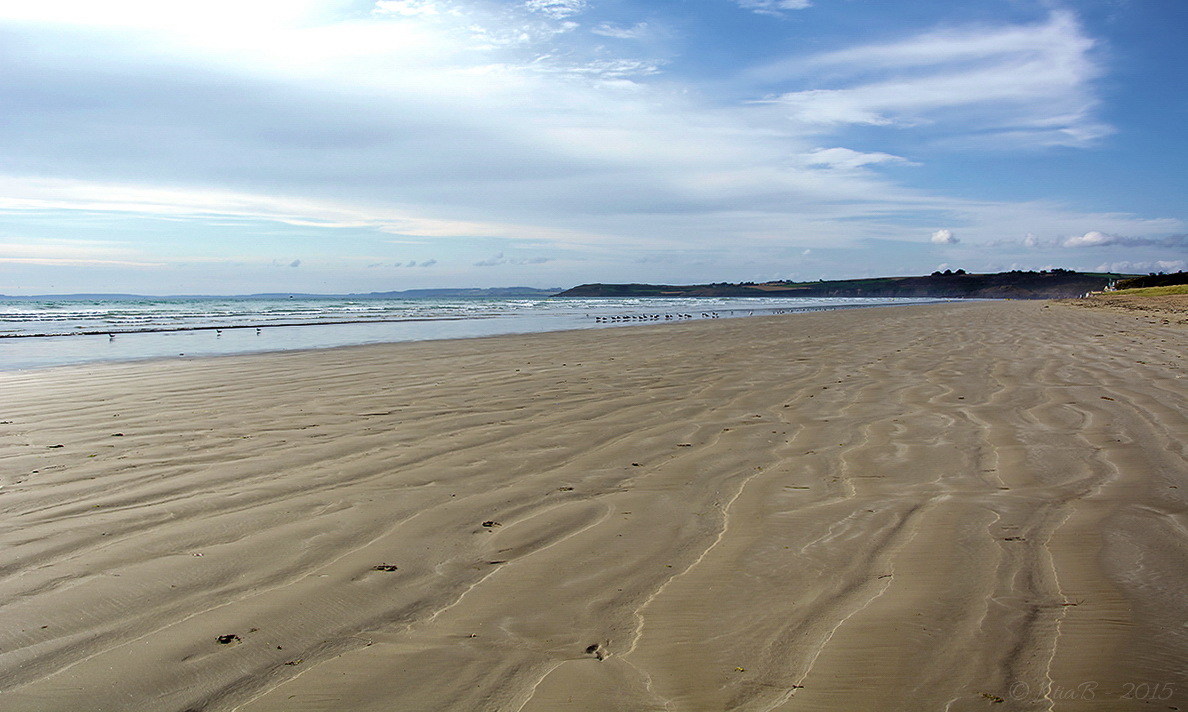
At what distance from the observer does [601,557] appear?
2.98 m

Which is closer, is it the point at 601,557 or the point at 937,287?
the point at 601,557

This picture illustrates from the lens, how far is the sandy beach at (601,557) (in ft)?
6.72

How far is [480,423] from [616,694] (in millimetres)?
4109

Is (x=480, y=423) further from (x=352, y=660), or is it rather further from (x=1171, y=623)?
(x=1171, y=623)

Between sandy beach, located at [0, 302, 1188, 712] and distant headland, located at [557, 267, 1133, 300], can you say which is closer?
sandy beach, located at [0, 302, 1188, 712]

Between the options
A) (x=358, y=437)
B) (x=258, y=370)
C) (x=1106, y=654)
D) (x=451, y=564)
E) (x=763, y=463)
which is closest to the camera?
(x=1106, y=654)

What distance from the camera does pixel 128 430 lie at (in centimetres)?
575

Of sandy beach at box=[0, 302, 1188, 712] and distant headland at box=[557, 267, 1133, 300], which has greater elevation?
distant headland at box=[557, 267, 1133, 300]

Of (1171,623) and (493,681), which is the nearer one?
(493,681)

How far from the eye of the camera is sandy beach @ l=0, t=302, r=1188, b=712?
2047 millimetres

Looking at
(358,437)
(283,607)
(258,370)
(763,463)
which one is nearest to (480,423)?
(358,437)

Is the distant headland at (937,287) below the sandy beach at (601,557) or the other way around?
the other way around

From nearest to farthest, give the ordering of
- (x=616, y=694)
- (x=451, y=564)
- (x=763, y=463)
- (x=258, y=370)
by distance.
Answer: (x=616, y=694)
(x=451, y=564)
(x=763, y=463)
(x=258, y=370)

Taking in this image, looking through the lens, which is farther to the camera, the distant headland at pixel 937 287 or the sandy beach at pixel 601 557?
the distant headland at pixel 937 287
